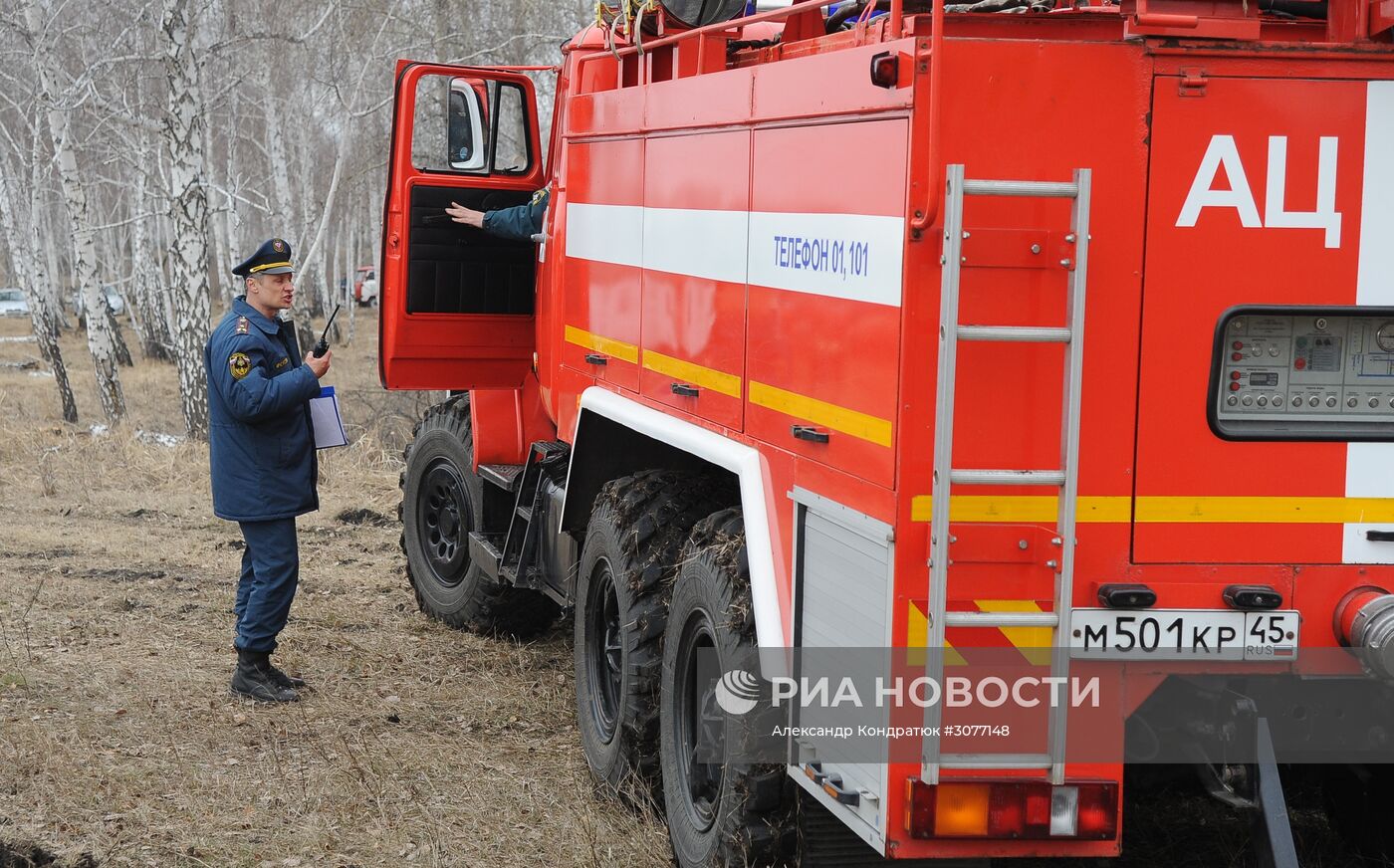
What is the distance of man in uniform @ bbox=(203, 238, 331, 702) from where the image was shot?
6.34 metres

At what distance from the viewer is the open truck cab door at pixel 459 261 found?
7051mm

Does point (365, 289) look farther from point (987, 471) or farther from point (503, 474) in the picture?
point (987, 471)

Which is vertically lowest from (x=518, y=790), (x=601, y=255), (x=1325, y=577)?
(x=518, y=790)

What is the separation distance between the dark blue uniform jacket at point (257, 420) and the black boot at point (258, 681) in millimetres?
678

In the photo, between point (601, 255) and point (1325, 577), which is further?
point (601, 255)

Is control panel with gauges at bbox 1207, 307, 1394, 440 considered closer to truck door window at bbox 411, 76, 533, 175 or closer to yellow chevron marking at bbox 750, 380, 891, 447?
yellow chevron marking at bbox 750, 380, 891, 447

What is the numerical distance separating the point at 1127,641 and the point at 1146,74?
1.26 meters

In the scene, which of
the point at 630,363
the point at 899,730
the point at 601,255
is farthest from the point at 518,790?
the point at 899,730

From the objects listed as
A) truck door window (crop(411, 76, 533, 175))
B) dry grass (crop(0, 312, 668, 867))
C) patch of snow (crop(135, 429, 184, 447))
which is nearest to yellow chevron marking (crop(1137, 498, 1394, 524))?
dry grass (crop(0, 312, 668, 867))

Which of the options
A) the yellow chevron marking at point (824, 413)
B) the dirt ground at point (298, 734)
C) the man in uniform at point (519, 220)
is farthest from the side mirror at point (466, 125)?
the yellow chevron marking at point (824, 413)

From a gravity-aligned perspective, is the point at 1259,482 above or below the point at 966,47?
below

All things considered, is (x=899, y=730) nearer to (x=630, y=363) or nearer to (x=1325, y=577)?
(x=1325, y=577)

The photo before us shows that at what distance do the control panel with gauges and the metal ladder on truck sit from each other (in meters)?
0.44

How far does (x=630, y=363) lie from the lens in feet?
17.7
